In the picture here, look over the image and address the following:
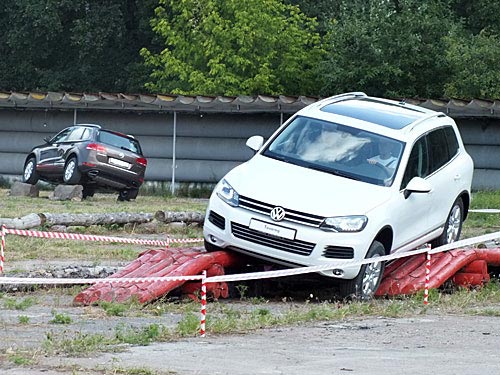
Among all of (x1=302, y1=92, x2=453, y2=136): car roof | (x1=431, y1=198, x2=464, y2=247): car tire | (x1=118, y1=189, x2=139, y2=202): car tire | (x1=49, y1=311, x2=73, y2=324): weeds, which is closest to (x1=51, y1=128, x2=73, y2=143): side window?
(x1=118, y1=189, x2=139, y2=202): car tire

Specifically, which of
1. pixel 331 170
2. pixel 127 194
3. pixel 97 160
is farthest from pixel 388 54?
pixel 331 170

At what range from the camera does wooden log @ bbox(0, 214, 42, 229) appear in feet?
66.0

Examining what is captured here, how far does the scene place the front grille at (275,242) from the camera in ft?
45.1

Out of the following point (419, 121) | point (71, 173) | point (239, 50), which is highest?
point (419, 121)

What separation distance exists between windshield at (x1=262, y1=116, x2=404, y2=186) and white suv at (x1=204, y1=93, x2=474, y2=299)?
0.01m

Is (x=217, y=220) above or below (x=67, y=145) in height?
above

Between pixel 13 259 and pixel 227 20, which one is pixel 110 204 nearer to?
pixel 13 259

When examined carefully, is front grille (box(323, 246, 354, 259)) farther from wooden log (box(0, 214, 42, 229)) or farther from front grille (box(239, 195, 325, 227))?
wooden log (box(0, 214, 42, 229))

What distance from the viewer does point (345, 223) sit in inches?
541

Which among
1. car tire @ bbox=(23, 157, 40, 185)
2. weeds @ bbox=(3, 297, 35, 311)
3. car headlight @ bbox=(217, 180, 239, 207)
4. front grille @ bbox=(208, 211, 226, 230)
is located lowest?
car tire @ bbox=(23, 157, 40, 185)

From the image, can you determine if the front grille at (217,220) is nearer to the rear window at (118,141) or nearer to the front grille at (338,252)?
the front grille at (338,252)

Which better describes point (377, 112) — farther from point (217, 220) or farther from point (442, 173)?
point (217, 220)

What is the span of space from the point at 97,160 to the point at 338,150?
682 inches

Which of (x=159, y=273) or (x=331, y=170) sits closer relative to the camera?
(x=159, y=273)
